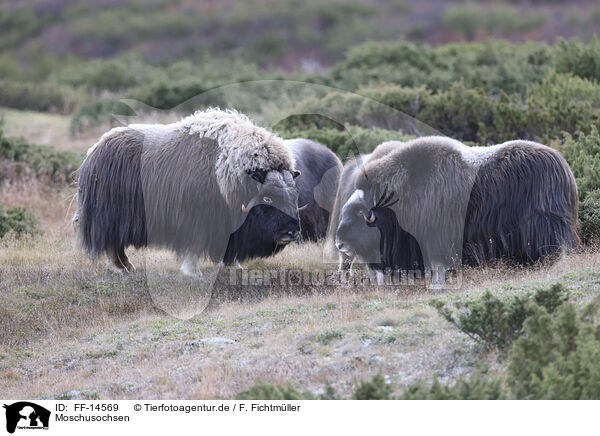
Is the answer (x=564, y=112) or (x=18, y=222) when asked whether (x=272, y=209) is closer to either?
(x=18, y=222)

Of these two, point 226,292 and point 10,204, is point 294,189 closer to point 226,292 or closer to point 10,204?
point 226,292

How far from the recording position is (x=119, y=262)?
7598 mm

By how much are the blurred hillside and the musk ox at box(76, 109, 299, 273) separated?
16.4 metres

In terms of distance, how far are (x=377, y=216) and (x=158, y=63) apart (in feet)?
63.8

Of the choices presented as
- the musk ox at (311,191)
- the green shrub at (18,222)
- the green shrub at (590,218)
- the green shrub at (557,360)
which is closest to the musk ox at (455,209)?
the green shrub at (590,218)

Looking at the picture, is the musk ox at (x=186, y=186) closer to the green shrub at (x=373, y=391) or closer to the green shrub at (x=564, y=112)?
the green shrub at (x=373, y=391)

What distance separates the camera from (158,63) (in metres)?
24.7

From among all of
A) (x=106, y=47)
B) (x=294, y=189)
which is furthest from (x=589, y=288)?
(x=106, y=47)

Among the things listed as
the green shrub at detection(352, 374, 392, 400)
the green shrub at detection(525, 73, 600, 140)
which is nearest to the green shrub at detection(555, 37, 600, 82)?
the green shrub at detection(525, 73, 600, 140)

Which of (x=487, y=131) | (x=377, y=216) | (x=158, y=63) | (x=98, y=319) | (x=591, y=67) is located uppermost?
(x=158, y=63)

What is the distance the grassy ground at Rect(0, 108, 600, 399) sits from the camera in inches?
187

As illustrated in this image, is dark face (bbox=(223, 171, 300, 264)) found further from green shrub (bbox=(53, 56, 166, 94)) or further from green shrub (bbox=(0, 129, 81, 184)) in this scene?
green shrub (bbox=(53, 56, 166, 94))

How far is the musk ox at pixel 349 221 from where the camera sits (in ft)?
22.0
